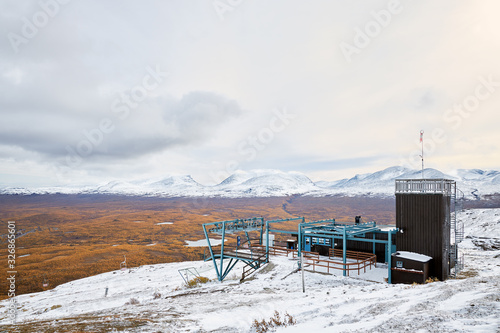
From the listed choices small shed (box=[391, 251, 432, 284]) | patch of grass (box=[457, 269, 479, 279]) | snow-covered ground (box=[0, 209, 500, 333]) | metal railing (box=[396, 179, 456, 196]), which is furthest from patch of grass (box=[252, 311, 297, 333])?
patch of grass (box=[457, 269, 479, 279])

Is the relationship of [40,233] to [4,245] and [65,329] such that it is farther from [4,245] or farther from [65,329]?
[65,329]

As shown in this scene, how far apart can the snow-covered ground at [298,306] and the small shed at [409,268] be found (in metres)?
2.09

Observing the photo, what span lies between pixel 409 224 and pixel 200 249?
40.8 meters

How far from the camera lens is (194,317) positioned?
12.2 metres

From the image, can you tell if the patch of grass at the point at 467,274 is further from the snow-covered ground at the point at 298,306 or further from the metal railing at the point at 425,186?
the metal railing at the point at 425,186

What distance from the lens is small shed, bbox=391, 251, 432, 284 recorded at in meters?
18.4

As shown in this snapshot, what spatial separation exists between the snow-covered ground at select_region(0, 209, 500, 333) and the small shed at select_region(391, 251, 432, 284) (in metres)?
2.09

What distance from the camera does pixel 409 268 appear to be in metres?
18.8

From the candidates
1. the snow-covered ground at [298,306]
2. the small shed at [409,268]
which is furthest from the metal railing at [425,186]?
the snow-covered ground at [298,306]

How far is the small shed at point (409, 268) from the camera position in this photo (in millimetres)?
18406

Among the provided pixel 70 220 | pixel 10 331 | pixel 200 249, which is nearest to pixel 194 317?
pixel 10 331

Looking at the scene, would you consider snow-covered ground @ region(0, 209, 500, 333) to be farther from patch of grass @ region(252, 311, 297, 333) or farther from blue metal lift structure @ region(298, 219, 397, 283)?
blue metal lift structure @ region(298, 219, 397, 283)

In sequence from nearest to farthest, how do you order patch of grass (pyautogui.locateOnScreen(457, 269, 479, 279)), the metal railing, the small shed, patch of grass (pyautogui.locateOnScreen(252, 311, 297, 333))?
1. patch of grass (pyautogui.locateOnScreen(252, 311, 297, 333))
2. the small shed
3. the metal railing
4. patch of grass (pyautogui.locateOnScreen(457, 269, 479, 279))

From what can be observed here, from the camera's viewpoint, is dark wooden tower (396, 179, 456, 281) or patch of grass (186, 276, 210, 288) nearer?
dark wooden tower (396, 179, 456, 281)
